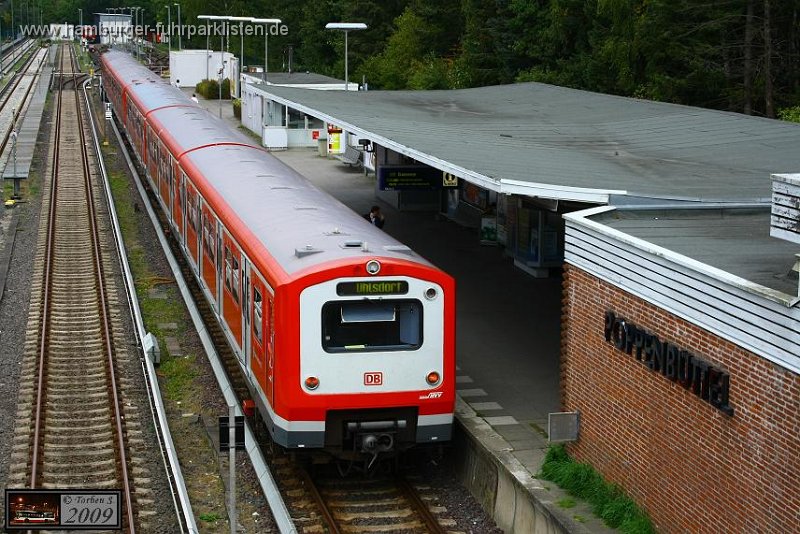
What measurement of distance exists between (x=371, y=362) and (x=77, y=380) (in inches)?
254

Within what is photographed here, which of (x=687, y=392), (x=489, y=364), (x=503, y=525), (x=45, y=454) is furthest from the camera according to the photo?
(x=489, y=364)

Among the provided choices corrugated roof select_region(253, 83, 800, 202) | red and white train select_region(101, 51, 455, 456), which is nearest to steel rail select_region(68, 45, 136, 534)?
red and white train select_region(101, 51, 455, 456)

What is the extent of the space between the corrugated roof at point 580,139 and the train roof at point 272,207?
1234mm

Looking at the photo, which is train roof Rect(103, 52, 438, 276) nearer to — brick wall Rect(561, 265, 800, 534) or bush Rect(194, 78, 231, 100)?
brick wall Rect(561, 265, 800, 534)

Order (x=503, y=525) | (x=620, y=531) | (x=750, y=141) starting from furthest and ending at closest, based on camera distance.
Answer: (x=750, y=141) < (x=503, y=525) < (x=620, y=531)

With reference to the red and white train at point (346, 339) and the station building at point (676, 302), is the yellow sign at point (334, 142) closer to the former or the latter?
the station building at point (676, 302)

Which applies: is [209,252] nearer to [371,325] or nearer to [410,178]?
[371,325]

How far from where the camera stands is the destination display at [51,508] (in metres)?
9.98

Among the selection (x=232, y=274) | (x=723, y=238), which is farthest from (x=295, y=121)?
(x=723, y=238)

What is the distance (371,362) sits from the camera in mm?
11766

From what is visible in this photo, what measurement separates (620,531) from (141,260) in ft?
53.7

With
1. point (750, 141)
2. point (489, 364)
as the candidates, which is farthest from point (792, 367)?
point (750, 141)

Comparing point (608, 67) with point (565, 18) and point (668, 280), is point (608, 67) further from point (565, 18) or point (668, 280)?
point (668, 280)

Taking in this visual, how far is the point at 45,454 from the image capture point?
Result: 1368 cm
